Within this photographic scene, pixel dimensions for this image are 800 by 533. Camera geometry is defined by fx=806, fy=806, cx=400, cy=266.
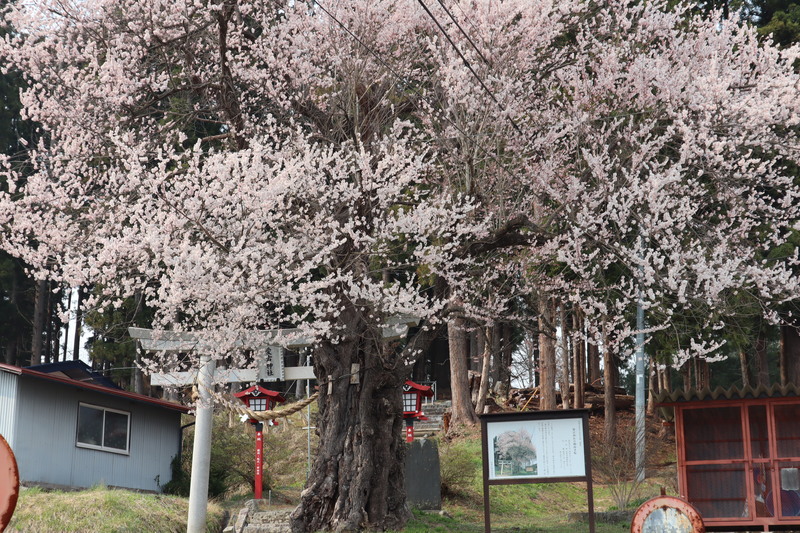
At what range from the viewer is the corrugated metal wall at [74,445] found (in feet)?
49.1

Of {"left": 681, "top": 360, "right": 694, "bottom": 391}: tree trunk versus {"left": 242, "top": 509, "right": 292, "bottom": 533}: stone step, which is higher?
{"left": 681, "top": 360, "right": 694, "bottom": 391}: tree trunk

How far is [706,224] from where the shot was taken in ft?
41.4

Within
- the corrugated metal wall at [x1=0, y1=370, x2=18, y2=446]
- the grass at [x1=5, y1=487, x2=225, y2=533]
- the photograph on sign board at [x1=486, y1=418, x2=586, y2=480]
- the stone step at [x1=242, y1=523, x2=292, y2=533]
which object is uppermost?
the corrugated metal wall at [x1=0, y1=370, x2=18, y2=446]

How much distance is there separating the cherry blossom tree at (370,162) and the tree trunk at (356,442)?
0.03 m

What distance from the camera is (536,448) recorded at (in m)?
9.55

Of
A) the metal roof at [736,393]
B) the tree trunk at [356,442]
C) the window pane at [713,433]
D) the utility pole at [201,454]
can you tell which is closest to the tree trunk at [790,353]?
the window pane at [713,433]

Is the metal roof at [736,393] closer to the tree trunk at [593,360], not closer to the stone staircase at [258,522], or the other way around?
the stone staircase at [258,522]

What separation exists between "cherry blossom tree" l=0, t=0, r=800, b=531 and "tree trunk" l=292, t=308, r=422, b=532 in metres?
0.03

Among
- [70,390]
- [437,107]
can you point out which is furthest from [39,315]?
[437,107]

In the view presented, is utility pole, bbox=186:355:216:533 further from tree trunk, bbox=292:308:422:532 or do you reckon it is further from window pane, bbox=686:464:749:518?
window pane, bbox=686:464:749:518

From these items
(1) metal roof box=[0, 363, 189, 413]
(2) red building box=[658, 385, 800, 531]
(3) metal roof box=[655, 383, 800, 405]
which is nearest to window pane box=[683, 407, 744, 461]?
(2) red building box=[658, 385, 800, 531]

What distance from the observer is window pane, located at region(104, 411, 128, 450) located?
17.0 m

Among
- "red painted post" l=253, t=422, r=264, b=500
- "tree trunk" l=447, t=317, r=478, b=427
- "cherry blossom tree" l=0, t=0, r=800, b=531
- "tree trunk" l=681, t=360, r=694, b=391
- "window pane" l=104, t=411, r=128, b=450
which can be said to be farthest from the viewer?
"tree trunk" l=681, t=360, r=694, b=391

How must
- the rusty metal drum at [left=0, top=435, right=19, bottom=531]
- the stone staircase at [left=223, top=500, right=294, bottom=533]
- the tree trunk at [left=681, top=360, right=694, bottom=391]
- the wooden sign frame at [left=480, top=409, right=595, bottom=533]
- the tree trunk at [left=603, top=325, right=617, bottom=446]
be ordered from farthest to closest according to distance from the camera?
the tree trunk at [left=681, top=360, right=694, bottom=391] < the tree trunk at [left=603, top=325, right=617, bottom=446] < the stone staircase at [left=223, top=500, right=294, bottom=533] < the wooden sign frame at [left=480, top=409, right=595, bottom=533] < the rusty metal drum at [left=0, top=435, right=19, bottom=531]
